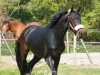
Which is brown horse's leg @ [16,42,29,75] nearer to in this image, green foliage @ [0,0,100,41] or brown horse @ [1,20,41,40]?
brown horse @ [1,20,41,40]

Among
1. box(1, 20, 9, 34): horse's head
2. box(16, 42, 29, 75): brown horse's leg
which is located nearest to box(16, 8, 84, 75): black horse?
box(16, 42, 29, 75): brown horse's leg

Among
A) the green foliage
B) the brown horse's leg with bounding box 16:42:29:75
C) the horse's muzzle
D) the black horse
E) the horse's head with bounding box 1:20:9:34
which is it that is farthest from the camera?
the green foliage

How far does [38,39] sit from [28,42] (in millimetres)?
669

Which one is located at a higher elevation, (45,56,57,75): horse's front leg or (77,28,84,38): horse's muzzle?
(77,28,84,38): horse's muzzle

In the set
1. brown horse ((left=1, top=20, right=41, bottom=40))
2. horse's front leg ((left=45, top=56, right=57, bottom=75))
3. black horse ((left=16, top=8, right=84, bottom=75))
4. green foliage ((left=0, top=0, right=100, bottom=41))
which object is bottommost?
green foliage ((left=0, top=0, right=100, bottom=41))

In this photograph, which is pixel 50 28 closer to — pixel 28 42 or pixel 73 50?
pixel 28 42

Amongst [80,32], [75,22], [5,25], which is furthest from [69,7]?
[80,32]

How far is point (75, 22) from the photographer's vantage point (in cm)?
714

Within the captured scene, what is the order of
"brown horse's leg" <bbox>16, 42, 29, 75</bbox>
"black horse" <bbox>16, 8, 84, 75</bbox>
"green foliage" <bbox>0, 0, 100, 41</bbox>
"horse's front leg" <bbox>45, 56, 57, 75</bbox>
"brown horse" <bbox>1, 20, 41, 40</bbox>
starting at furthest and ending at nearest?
"green foliage" <bbox>0, 0, 100, 41</bbox>
"brown horse" <bbox>1, 20, 41, 40</bbox>
"brown horse's leg" <bbox>16, 42, 29, 75</bbox>
"horse's front leg" <bbox>45, 56, 57, 75</bbox>
"black horse" <bbox>16, 8, 84, 75</bbox>

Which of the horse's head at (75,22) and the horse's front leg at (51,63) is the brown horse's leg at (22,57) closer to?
the horse's front leg at (51,63)

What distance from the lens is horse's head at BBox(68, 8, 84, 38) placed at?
275 inches

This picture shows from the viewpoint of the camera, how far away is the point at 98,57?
57.2 ft

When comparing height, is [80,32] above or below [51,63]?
above

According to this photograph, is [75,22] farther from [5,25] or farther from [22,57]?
[5,25]
